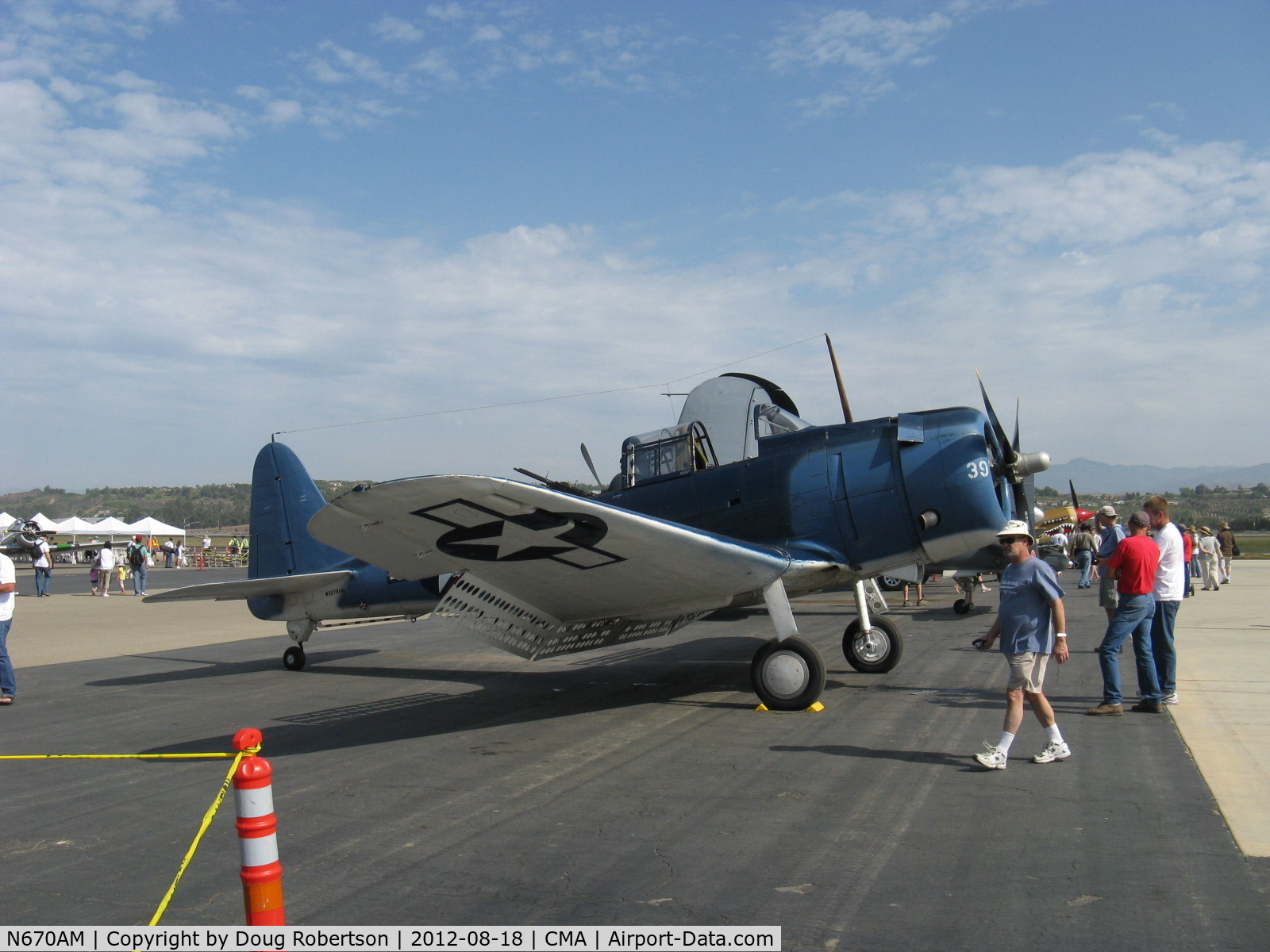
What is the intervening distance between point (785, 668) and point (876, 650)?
229cm

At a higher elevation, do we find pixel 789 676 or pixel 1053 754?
pixel 789 676

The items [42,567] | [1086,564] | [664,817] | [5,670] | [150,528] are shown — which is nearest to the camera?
[664,817]

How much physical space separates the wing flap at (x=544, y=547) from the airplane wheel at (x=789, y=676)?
0.59m


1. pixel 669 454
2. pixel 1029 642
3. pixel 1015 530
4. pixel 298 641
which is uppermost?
pixel 669 454

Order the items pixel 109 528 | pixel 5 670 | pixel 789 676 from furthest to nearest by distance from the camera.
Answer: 1. pixel 109 528
2. pixel 5 670
3. pixel 789 676

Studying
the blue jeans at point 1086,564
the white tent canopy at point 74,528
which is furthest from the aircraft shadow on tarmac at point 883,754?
the white tent canopy at point 74,528

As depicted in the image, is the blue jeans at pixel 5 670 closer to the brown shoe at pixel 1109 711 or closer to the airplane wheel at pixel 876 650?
the airplane wheel at pixel 876 650

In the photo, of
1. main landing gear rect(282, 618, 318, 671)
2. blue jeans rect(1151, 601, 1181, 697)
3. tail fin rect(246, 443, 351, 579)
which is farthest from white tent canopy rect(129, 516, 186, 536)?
blue jeans rect(1151, 601, 1181, 697)

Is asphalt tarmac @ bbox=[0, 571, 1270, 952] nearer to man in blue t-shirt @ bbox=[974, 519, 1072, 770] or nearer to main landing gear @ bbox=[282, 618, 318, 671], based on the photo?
man in blue t-shirt @ bbox=[974, 519, 1072, 770]

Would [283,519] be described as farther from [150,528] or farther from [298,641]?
[150,528]

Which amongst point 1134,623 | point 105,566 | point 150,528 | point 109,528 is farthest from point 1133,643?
point 109,528

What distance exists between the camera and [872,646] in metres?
8.90

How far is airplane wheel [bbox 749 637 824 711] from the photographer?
6.91m

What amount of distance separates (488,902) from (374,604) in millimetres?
7239
